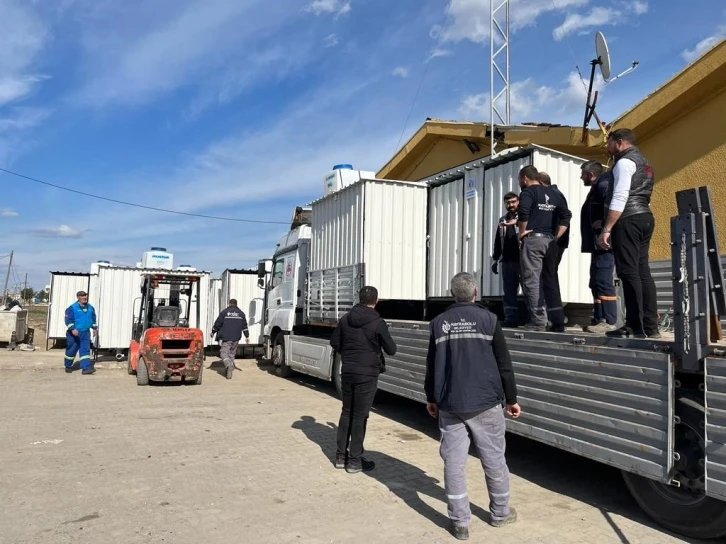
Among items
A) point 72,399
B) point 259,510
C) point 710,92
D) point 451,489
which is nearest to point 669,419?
point 451,489

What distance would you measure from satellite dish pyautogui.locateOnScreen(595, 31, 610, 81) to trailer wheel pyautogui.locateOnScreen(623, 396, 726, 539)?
21.3ft

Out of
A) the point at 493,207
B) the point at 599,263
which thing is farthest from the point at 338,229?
the point at 599,263

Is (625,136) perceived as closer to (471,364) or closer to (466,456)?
(471,364)

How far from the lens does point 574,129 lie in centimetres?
1023

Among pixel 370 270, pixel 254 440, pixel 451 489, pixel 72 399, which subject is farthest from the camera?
pixel 72 399

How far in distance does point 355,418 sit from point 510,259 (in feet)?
8.24

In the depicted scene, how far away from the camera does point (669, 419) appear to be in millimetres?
3754

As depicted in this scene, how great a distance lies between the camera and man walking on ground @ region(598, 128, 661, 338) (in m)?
4.43

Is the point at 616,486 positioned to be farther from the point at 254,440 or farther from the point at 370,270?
the point at 370,270

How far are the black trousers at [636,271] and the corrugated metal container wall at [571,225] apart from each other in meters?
2.56

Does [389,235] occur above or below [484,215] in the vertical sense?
below

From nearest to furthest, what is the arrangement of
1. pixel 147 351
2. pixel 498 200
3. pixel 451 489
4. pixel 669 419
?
pixel 669 419 → pixel 451 489 → pixel 498 200 → pixel 147 351

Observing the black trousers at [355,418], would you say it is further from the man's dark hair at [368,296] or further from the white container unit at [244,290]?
the white container unit at [244,290]

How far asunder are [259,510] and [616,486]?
326 cm
